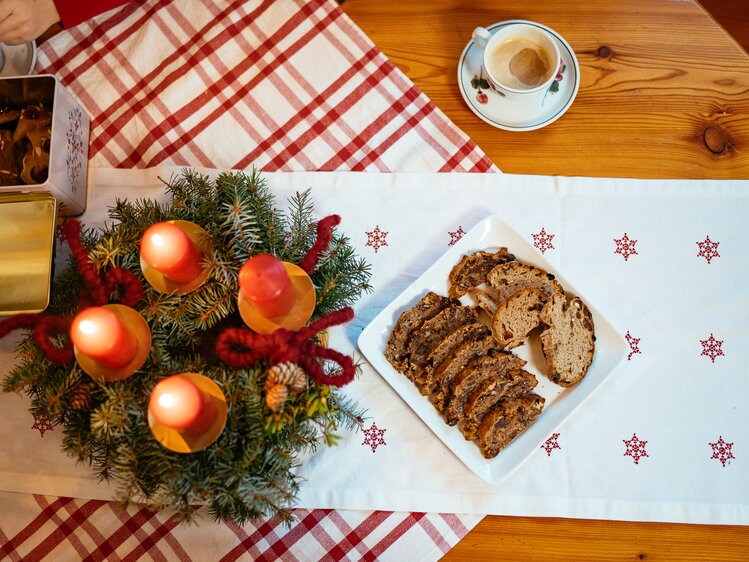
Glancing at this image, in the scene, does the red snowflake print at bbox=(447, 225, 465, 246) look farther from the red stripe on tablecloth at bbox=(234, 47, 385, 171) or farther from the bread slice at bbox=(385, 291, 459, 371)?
the red stripe on tablecloth at bbox=(234, 47, 385, 171)

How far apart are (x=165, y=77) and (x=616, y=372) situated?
3.41ft

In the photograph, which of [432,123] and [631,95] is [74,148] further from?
[631,95]

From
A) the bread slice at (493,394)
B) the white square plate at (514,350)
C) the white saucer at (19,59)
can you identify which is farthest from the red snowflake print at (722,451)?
the white saucer at (19,59)

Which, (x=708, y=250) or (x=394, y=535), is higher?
(x=708, y=250)

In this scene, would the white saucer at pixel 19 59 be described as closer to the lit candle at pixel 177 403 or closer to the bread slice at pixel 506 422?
the lit candle at pixel 177 403

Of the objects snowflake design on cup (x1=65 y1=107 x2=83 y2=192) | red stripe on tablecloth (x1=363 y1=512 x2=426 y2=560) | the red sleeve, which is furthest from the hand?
red stripe on tablecloth (x1=363 y1=512 x2=426 y2=560)

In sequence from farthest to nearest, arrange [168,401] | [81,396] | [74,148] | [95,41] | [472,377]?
[95,41], [74,148], [472,377], [81,396], [168,401]

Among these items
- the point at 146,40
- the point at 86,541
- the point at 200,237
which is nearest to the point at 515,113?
the point at 200,237

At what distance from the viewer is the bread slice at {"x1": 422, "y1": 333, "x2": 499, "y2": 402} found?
1.00 m

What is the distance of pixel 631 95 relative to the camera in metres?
1.17

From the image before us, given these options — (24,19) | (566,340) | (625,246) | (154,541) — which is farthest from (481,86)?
(154,541)

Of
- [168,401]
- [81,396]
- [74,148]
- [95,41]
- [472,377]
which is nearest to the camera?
[168,401]

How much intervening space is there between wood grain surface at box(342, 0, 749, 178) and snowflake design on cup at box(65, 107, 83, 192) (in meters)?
0.64

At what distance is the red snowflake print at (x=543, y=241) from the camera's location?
3.68 ft
